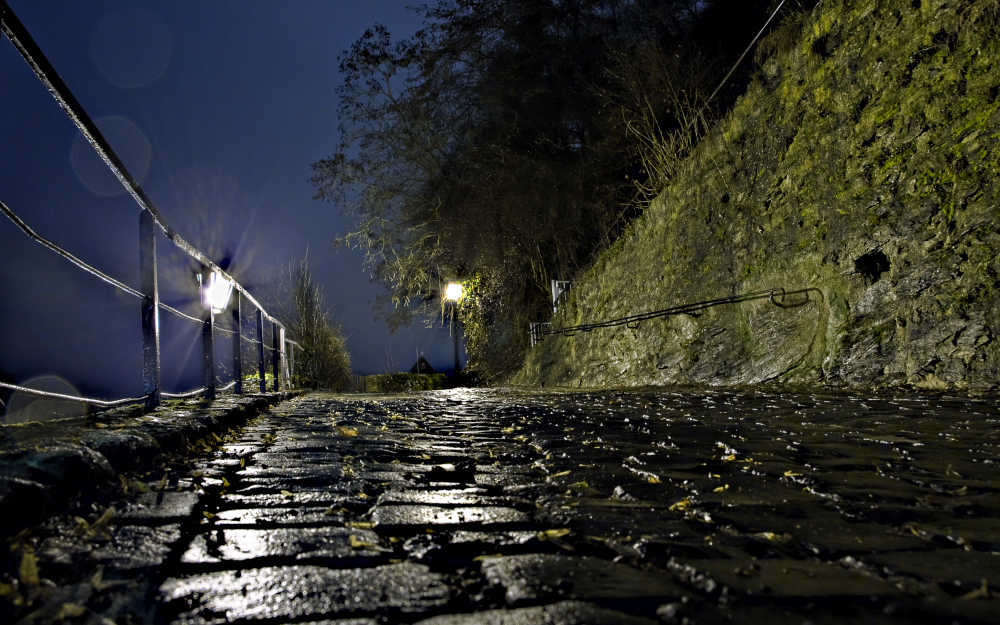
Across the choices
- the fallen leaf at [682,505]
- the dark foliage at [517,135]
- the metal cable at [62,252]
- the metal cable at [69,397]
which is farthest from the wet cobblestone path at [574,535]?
the dark foliage at [517,135]

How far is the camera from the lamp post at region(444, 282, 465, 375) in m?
20.9

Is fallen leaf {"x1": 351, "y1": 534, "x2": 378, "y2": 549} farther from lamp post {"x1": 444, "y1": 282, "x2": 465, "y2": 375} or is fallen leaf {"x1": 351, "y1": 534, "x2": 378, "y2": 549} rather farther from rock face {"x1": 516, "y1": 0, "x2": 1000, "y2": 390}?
lamp post {"x1": 444, "y1": 282, "x2": 465, "y2": 375}

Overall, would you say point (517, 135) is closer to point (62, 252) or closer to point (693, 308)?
point (693, 308)

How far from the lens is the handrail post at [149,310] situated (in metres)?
4.00

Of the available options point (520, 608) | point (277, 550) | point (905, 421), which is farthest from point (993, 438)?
point (277, 550)

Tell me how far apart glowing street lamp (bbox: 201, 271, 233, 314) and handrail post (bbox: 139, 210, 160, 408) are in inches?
54.2

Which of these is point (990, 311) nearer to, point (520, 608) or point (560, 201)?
point (520, 608)

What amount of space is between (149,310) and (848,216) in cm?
→ 694

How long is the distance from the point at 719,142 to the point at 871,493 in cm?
850

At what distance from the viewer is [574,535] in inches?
72.4

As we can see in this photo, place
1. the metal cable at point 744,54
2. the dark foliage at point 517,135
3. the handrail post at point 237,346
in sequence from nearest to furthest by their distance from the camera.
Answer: the handrail post at point 237,346
the metal cable at point 744,54
the dark foliage at point 517,135

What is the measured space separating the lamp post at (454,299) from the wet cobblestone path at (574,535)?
17329mm

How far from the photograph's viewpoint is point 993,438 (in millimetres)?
3092

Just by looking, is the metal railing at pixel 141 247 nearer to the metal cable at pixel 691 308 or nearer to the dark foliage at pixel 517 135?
the metal cable at pixel 691 308
